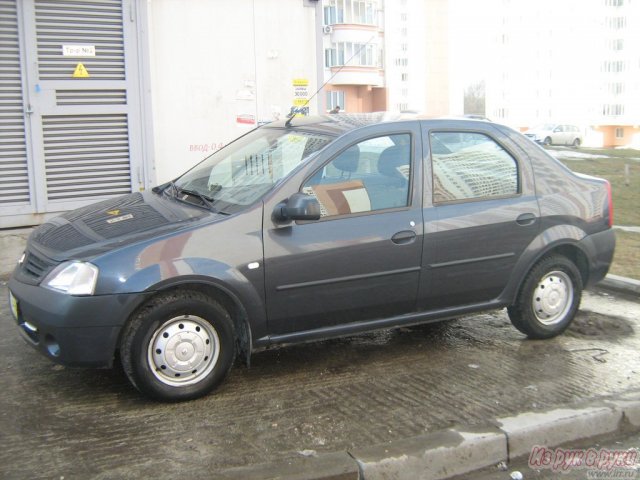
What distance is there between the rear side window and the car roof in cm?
12

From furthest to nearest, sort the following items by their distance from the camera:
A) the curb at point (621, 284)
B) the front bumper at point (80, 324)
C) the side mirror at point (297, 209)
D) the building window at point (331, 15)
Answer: the building window at point (331, 15)
the curb at point (621, 284)
the side mirror at point (297, 209)
the front bumper at point (80, 324)

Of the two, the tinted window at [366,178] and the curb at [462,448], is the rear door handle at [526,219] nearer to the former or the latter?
the tinted window at [366,178]

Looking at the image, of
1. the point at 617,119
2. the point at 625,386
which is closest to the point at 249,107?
the point at 625,386

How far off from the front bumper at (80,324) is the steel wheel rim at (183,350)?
239 millimetres

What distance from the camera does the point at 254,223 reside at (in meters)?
4.38

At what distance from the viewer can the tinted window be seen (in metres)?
4.66

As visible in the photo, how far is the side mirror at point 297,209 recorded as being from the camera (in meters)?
4.36

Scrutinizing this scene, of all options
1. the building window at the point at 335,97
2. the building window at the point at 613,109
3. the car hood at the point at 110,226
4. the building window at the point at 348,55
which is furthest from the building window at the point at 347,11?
the car hood at the point at 110,226

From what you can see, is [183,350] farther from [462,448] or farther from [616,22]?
[616,22]

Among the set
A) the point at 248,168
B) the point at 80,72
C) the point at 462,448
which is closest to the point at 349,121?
the point at 248,168

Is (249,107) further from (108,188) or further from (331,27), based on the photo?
(331,27)

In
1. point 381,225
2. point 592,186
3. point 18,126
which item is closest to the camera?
point 381,225

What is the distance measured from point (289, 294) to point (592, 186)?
9.01 feet

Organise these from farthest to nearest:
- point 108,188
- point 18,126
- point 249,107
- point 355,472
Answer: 1. point 249,107
2. point 108,188
3. point 18,126
4. point 355,472
